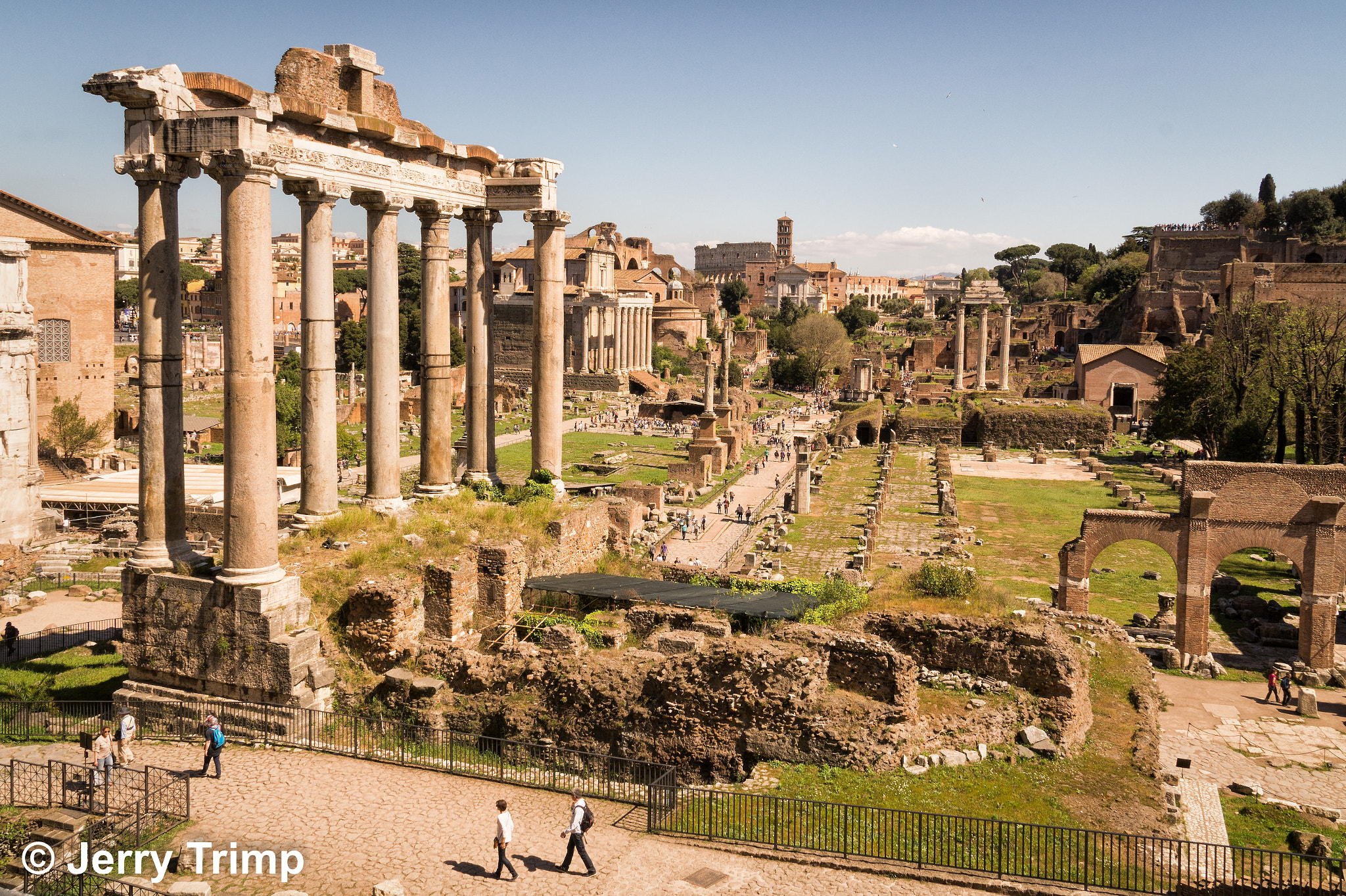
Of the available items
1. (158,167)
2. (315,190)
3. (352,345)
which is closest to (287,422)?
(315,190)

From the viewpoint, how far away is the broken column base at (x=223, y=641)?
43.9 feet

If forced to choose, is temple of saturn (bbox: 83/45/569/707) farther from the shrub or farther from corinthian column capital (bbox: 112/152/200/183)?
the shrub

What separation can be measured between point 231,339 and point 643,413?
71517 millimetres

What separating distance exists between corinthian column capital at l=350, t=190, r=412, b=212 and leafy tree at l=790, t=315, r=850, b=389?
93563mm

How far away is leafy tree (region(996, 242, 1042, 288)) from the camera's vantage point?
192875 millimetres

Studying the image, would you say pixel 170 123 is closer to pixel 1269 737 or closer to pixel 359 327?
pixel 1269 737

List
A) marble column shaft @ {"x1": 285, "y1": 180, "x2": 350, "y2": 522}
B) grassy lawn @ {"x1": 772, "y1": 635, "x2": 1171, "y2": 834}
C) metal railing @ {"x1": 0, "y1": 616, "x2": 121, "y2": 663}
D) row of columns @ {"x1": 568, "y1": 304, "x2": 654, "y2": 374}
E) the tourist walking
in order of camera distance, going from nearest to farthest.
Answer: grassy lawn @ {"x1": 772, "y1": 635, "x2": 1171, "y2": 834}
the tourist walking
marble column shaft @ {"x1": 285, "y1": 180, "x2": 350, "y2": 522}
metal railing @ {"x1": 0, "y1": 616, "x2": 121, "y2": 663}
row of columns @ {"x1": 568, "y1": 304, "x2": 654, "y2": 374}

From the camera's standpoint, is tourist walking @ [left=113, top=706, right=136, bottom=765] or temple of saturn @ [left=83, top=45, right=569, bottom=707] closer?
tourist walking @ [left=113, top=706, right=136, bottom=765]

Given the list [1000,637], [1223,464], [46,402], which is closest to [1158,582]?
[1223,464]

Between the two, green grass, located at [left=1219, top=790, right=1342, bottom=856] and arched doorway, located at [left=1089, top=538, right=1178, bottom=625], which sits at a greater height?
arched doorway, located at [left=1089, top=538, right=1178, bottom=625]

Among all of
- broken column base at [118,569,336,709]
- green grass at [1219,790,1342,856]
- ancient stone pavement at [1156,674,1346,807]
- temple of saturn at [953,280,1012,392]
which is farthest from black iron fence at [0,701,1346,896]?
temple of saturn at [953,280,1012,392]

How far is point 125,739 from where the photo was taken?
12.9 meters

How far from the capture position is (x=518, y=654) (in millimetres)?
13727

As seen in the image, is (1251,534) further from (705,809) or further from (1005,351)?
(1005,351)
